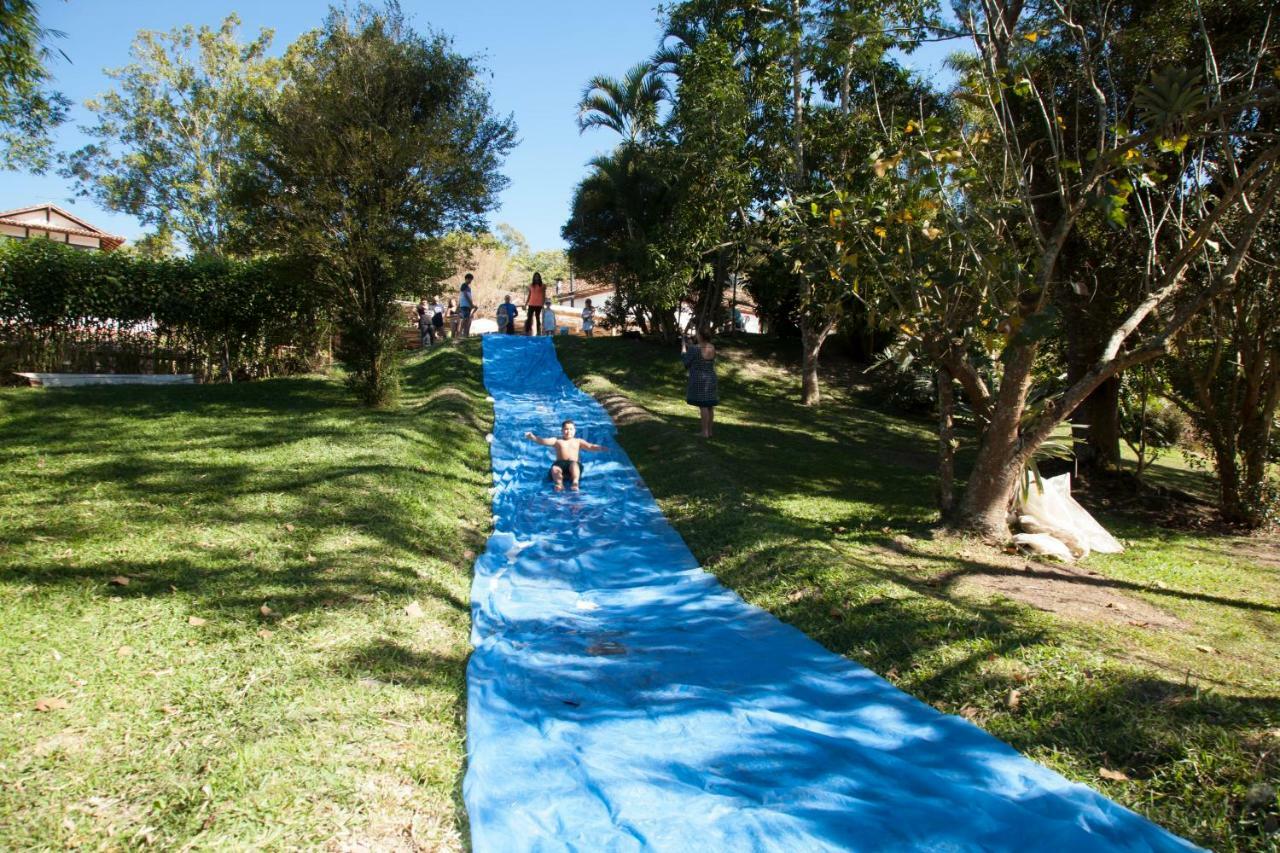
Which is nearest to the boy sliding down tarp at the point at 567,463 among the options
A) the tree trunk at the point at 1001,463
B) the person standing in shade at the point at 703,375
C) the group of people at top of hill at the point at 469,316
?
the person standing in shade at the point at 703,375

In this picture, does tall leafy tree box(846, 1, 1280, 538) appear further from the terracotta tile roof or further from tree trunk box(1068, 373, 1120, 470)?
the terracotta tile roof

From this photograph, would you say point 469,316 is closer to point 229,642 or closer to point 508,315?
point 508,315

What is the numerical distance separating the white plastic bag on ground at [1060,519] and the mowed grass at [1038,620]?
0.25 meters

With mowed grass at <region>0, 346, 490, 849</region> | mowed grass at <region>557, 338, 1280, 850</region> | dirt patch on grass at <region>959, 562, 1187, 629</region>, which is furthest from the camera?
dirt patch on grass at <region>959, 562, 1187, 629</region>

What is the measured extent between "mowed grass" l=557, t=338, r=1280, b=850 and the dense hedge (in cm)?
887

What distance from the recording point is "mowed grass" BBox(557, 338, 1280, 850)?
12.7 feet

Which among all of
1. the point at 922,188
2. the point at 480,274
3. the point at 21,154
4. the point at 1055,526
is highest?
the point at 480,274

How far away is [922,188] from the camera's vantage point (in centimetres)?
752

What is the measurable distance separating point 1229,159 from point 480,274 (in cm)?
6297

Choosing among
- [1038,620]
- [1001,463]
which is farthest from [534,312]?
[1038,620]

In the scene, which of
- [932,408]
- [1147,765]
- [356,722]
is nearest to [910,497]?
[1147,765]

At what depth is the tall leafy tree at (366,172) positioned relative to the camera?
12.3 meters

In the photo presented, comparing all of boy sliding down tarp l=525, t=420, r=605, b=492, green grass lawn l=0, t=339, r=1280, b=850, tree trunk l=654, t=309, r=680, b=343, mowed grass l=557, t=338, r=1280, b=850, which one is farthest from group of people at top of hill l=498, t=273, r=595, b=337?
green grass lawn l=0, t=339, r=1280, b=850

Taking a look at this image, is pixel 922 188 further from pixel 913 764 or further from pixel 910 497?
pixel 913 764
